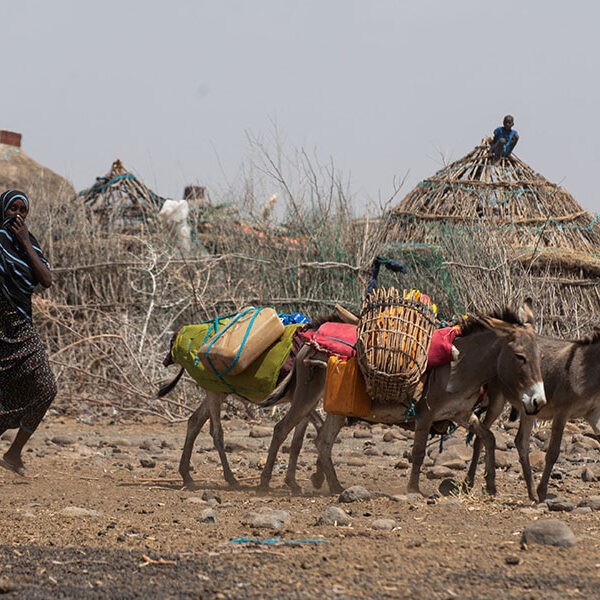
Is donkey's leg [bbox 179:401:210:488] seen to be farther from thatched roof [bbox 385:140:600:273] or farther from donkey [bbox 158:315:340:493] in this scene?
thatched roof [bbox 385:140:600:273]

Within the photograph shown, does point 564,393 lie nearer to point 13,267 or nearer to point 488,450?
point 488,450

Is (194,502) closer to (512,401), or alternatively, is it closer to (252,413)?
(512,401)

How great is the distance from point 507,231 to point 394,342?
6.01 m

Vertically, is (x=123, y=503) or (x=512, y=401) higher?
(x=512, y=401)

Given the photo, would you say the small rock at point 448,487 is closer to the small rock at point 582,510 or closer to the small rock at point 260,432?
the small rock at point 582,510

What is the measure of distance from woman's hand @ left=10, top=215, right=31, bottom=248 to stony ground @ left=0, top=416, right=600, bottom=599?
1.95 meters

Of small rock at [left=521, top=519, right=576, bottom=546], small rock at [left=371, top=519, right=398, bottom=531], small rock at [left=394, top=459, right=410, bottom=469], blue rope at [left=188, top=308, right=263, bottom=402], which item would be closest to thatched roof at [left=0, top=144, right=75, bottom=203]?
blue rope at [left=188, top=308, right=263, bottom=402]

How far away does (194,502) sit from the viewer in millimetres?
6965

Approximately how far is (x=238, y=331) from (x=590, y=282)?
20.2 ft

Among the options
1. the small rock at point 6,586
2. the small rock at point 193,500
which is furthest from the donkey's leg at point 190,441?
the small rock at point 6,586

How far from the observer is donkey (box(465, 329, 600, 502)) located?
7133 mm

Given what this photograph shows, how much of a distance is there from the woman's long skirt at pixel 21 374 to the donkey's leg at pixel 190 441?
1371mm

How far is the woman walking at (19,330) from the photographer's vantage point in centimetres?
738

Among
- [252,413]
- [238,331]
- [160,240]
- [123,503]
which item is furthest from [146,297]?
[123,503]
